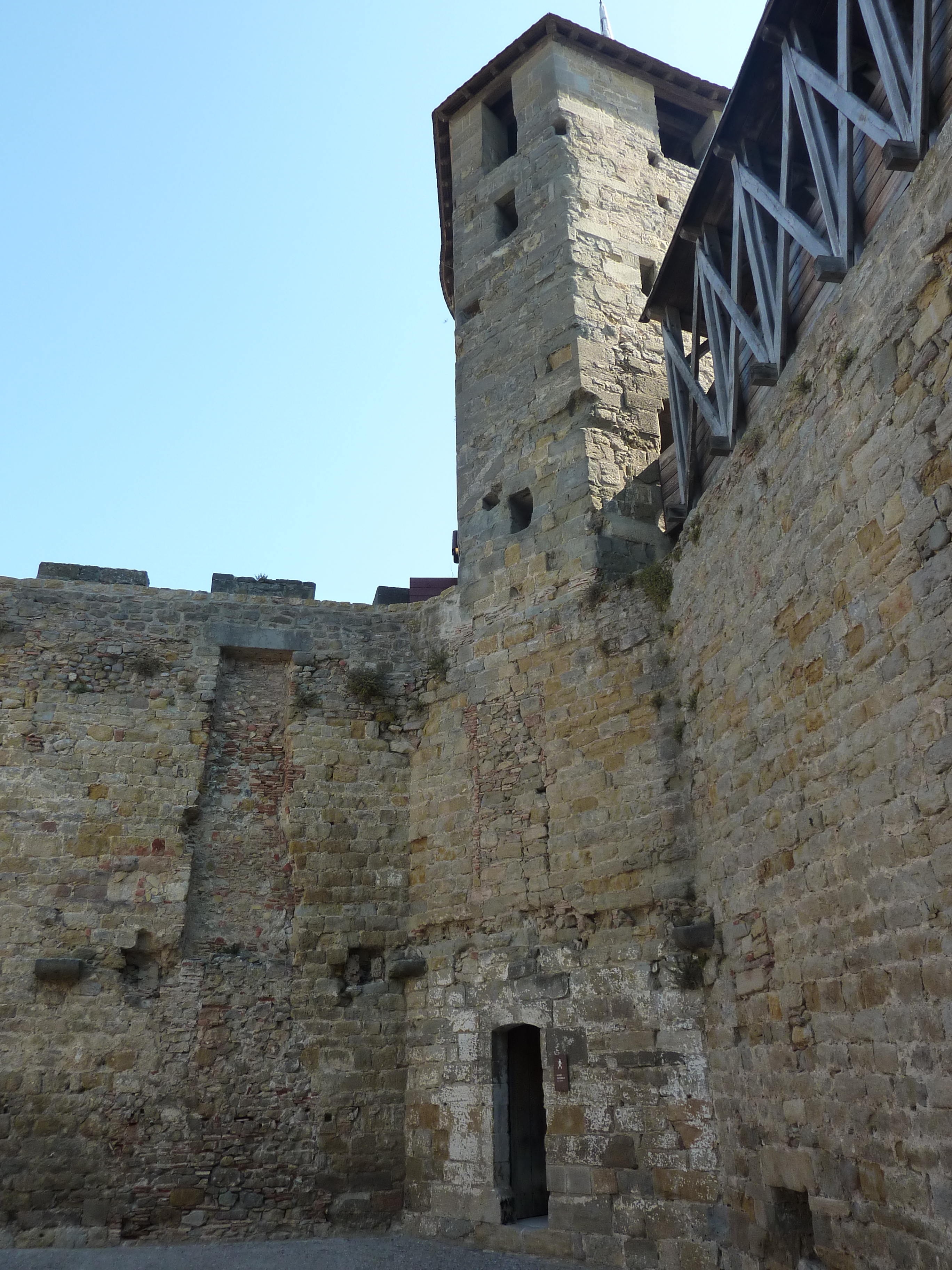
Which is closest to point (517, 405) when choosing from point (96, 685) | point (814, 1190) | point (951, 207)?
point (96, 685)

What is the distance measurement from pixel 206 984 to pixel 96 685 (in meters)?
2.93

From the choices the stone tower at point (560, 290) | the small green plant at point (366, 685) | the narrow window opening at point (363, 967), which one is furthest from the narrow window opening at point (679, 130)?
the narrow window opening at point (363, 967)

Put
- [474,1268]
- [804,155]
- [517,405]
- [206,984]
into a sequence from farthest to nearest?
[517,405] < [206,984] < [804,155] < [474,1268]

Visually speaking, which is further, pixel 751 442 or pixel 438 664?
pixel 438 664

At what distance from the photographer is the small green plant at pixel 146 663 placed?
976 centimetres

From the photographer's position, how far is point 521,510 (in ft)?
33.4

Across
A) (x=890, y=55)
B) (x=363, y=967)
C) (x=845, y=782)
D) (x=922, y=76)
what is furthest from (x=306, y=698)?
(x=922, y=76)

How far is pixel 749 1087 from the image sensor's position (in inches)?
249

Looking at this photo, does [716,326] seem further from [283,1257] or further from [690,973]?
[283,1257]

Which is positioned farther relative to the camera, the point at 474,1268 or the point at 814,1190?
the point at 474,1268

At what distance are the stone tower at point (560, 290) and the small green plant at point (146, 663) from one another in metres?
3.03

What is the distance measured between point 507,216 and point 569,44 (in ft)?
7.68

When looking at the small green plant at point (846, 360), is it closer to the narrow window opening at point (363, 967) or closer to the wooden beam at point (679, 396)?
the wooden beam at point (679, 396)

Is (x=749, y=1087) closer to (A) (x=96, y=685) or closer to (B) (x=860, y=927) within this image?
(B) (x=860, y=927)
